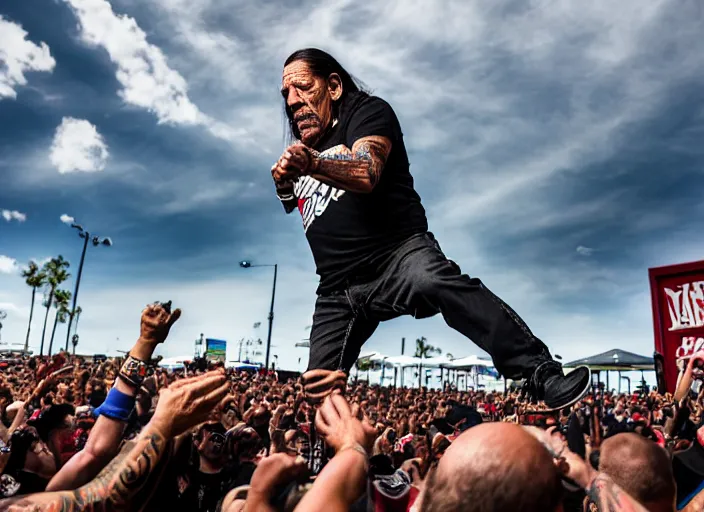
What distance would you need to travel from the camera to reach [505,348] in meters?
2.17

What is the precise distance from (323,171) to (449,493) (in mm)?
1404

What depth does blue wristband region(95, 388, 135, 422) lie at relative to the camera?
1.93m

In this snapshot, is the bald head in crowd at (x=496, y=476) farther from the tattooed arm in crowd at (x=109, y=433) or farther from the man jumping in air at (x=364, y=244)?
the tattooed arm in crowd at (x=109, y=433)

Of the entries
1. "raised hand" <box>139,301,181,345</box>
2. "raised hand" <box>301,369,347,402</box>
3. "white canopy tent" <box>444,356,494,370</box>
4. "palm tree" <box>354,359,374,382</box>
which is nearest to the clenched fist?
"raised hand" <box>139,301,181,345</box>

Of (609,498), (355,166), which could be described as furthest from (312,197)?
(609,498)

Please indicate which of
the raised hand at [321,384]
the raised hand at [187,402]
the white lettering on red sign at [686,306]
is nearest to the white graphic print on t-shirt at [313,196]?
the raised hand at [321,384]

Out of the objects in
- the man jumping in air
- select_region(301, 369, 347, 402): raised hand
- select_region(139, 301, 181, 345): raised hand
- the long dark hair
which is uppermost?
the long dark hair

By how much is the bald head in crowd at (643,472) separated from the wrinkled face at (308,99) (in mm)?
1945

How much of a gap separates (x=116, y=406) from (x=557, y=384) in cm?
153

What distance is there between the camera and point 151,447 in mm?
1507

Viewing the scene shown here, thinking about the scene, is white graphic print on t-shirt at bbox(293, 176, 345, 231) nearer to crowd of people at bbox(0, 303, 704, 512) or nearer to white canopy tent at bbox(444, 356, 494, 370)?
crowd of people at bbox(0, 303, 704, 512)

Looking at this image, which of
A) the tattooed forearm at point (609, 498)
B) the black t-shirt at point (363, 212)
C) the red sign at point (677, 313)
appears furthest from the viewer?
the red sign at point (677, 313)

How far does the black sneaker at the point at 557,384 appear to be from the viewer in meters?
2.03

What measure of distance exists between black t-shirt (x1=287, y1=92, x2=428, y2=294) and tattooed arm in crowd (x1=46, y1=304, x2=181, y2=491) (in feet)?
3.02
